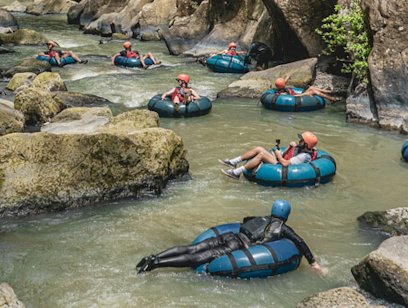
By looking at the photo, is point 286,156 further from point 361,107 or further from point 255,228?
point 361,107

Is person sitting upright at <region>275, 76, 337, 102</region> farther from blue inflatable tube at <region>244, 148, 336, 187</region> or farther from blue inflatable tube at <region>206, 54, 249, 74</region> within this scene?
blue inflatable tube at <region>244, 148, 336, 187</region>

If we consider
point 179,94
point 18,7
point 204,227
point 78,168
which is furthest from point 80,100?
point 18,7

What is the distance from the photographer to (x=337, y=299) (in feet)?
19.7

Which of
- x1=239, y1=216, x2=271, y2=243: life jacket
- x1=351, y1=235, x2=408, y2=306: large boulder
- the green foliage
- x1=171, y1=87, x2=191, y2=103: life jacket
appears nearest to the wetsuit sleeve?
x1=239, y1=216, x2=271, y2=243: life jacket

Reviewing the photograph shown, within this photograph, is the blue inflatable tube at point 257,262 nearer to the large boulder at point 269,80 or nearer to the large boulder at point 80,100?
the large boulder at point 80,100

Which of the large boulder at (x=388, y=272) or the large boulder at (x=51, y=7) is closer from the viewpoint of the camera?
the large boulder at (x=388, y=272)

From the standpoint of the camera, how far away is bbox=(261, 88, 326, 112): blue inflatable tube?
1534 centimetres

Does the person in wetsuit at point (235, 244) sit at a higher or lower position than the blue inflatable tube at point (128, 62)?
lower

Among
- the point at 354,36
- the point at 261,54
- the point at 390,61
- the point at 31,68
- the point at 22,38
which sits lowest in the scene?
the point at 31,68

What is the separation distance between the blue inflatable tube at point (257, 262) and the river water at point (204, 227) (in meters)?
0.13

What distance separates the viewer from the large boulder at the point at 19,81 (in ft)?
57.2

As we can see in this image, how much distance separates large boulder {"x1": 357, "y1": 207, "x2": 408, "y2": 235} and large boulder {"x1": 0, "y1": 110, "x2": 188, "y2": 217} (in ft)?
12.0

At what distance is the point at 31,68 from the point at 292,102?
33.5 feet

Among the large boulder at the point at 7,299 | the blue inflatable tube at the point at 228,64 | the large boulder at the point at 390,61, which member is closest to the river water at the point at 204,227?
the large boulder at the point at 390,61
